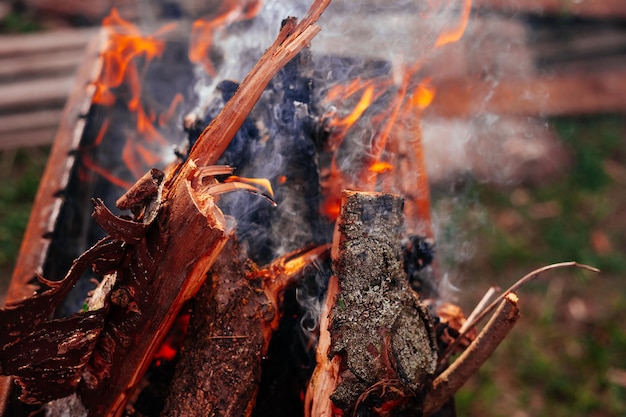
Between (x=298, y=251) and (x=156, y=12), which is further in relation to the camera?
(x=156, y=12)

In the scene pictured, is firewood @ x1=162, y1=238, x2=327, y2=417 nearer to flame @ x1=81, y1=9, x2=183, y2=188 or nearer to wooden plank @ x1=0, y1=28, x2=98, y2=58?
flame @ x1=81, y1=9, x2=183, y2=188

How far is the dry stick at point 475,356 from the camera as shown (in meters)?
1.55

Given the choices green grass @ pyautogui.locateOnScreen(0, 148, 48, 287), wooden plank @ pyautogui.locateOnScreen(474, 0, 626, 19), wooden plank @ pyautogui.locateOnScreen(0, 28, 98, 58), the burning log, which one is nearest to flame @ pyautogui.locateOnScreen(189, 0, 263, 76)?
the burning log

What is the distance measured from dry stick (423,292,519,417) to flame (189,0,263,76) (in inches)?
69.1

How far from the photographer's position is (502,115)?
370 centimetres

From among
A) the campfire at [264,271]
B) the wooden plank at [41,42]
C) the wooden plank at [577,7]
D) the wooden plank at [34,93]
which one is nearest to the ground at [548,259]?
the wooden plank at [34,93]

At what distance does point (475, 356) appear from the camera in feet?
5.37

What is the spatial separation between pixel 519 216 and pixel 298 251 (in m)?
2.36

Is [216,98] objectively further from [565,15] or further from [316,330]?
[565,15]

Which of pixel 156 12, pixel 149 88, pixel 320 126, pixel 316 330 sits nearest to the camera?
pixel 316 330

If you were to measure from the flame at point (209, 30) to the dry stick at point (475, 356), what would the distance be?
176 centimetres

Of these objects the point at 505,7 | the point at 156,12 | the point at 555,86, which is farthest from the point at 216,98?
the point at 555,86

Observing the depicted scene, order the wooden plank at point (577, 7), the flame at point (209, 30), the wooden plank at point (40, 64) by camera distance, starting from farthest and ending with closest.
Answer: the wooden plank at point (577, 7)
the wooden plank at point (40, 64)
the flame at point (209, 30)

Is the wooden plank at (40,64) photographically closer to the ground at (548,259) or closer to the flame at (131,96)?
the ground at (548,259)
